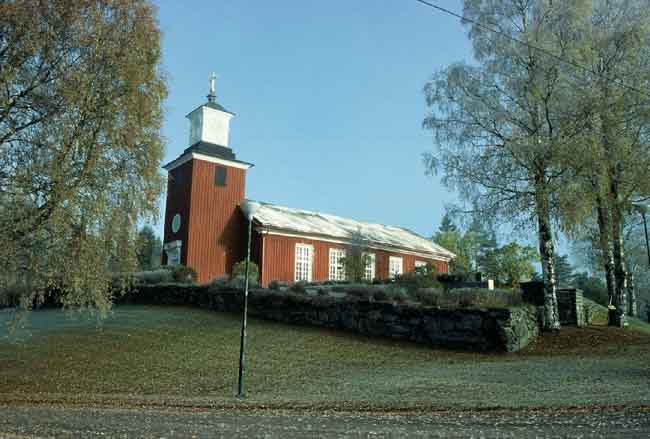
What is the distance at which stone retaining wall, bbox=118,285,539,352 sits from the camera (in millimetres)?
14742

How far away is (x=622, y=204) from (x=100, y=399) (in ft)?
55.6

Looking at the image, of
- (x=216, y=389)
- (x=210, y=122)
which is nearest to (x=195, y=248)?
(x=210, y=122)

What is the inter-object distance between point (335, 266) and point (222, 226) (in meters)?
6.98

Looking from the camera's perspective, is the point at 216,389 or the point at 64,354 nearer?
the point at 216,389

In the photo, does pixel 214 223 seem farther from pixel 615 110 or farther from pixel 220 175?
pixel 615 110

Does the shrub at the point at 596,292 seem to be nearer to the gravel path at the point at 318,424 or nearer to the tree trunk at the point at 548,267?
the tree trunk at the point at 548,267

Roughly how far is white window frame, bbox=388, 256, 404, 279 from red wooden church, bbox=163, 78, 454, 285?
322 centimetres

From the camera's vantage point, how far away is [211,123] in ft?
87.6

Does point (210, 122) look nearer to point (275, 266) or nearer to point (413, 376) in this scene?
point (275, 266)

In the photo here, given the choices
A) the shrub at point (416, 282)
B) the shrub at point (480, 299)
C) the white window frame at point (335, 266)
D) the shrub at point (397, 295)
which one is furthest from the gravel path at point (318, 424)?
the white window frame at point (335, 266)

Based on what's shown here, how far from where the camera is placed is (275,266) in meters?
26.5

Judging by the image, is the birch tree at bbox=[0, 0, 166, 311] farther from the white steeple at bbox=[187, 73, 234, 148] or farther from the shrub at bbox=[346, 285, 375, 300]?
the white steeple at bbox=[187, 73, 234, 148]

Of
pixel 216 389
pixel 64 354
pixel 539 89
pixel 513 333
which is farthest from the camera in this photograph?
pixel 539 89

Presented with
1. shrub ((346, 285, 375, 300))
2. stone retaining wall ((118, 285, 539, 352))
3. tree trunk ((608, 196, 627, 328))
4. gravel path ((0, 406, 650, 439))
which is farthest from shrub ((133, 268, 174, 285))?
tree trunk ((608, 196, 627, 328))
